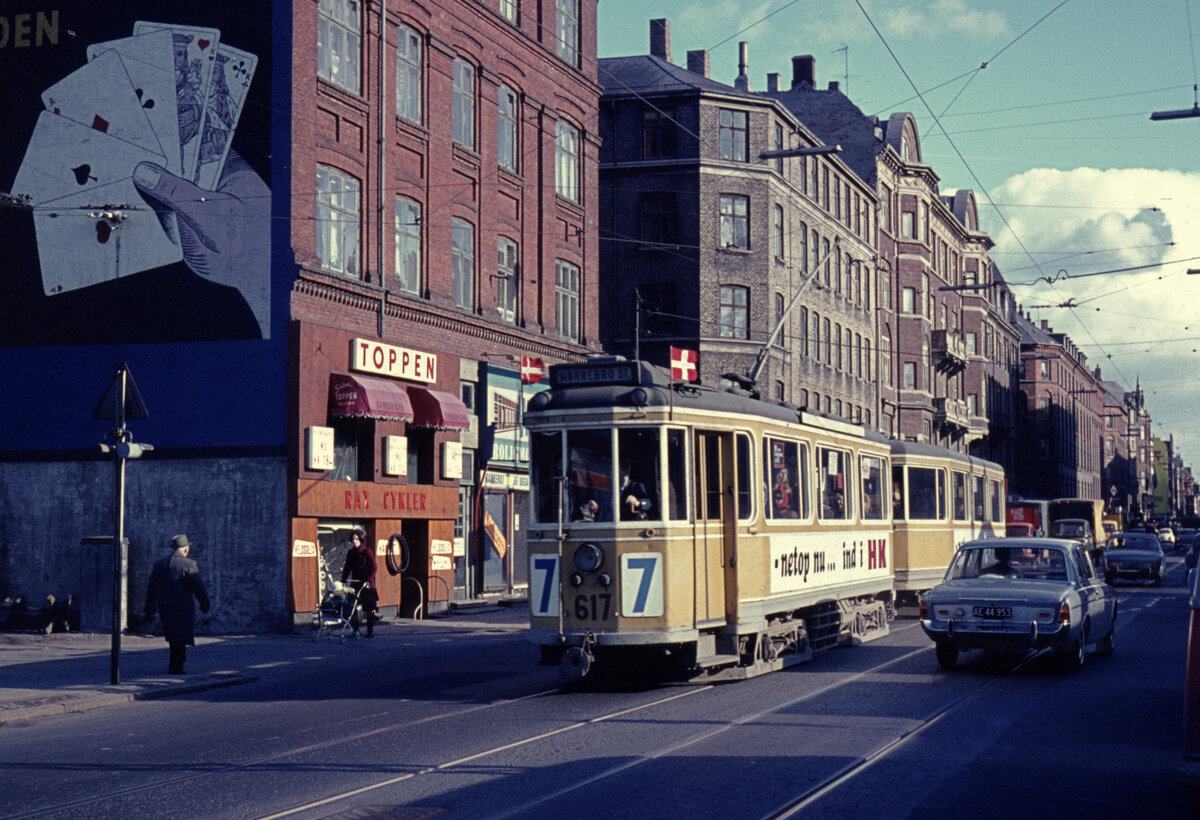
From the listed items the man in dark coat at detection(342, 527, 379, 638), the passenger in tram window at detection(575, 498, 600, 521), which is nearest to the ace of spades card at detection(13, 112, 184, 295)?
the man in dark coat at detection(342, 527, 379, 638)

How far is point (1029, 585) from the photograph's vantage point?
15.9 metres

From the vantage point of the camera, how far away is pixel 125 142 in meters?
25.2

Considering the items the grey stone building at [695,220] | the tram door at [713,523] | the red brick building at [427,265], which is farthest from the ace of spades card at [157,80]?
the grey stone building at [695,220]

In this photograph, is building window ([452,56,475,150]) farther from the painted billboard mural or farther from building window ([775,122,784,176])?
building window ([775,122,784,176])

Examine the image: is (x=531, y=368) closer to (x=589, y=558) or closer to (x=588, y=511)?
(x=588, y=511)

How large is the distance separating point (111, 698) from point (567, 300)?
22216 millimetres

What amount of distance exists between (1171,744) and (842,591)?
8.28 meters

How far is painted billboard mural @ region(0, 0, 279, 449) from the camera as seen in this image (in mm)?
24328

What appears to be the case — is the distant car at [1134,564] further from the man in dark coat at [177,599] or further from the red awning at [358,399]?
the man in dark coat at [177,599]

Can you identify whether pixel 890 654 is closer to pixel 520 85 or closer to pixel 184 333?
pixel 184 333

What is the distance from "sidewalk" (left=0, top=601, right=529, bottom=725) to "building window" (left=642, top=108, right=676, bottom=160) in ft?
81.1

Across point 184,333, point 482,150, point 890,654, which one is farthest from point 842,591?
point 482,150

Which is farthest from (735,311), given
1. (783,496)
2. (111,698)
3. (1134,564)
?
(111,698)

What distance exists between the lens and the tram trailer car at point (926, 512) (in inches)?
973
